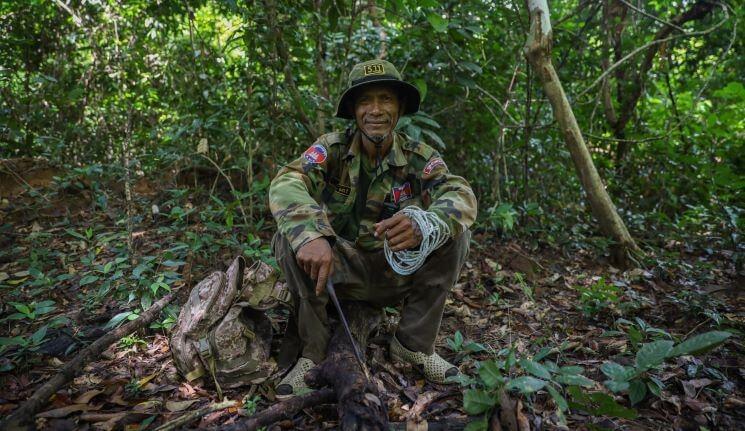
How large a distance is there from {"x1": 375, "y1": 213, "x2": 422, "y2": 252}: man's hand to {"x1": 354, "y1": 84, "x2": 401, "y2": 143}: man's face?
31.3 inches

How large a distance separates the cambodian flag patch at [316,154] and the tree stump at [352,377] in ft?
3.14

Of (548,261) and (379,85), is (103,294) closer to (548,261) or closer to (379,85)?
(379,85)

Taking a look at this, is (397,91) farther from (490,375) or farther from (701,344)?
(701,344)

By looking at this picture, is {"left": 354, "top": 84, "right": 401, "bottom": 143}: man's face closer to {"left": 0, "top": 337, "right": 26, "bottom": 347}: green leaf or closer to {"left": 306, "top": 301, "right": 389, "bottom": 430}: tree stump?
{"left": 306, "top": 301, "right": 389, "bottom": 430}: tree stump

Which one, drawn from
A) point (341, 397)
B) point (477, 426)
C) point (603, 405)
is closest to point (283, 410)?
point (341, 397)

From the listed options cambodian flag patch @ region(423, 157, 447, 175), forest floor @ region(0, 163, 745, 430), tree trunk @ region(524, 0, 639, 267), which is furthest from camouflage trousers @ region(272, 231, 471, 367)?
tree trunk @ region(524, 0, 639, 267)

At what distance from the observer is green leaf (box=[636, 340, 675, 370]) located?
1.99 m

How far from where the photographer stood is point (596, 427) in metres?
2.05

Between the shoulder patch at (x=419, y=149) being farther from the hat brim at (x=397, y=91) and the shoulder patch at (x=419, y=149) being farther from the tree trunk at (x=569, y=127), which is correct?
the tree trunk at (x=569, y=127)

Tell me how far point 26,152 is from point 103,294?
3.41 meters

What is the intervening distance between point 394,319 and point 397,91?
1667mm

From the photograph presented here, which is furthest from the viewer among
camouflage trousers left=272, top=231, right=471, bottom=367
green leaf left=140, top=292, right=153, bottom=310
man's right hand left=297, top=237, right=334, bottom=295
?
green leaf left=140, top=292, right=153, bottom=310

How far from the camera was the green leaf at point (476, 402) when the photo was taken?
1.98 meters

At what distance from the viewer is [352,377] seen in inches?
88.4
